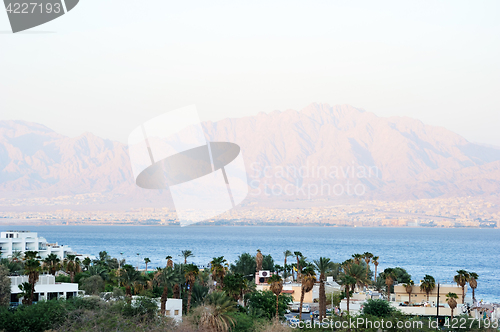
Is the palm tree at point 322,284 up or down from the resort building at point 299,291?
up

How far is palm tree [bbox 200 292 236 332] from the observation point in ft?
102

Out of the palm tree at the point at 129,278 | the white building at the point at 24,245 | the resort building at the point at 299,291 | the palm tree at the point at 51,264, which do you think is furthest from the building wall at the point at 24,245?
the palm tree at the point at 129,278

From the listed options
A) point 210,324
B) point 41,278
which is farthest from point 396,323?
point 41,278

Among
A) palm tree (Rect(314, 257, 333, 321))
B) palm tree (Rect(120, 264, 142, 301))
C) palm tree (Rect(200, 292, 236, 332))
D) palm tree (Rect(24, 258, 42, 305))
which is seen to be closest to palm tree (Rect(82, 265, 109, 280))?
palm tree (Rect(120, 264, 142, 301))

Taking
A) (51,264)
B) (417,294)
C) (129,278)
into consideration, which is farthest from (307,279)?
(51,264)

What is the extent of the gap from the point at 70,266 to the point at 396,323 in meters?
30.3

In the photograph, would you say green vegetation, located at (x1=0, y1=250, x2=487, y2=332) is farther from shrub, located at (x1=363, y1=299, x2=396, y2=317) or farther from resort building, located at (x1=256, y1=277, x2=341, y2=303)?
resort building, located at (x1=256, y1=277, x2=341, y2=303)

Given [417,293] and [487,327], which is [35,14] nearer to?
[487,327]

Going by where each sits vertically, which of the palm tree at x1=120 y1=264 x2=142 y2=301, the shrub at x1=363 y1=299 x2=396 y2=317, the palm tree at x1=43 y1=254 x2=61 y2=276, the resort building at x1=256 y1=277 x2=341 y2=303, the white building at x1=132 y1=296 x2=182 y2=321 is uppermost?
the palm tree at x1=120 y1=264 x2=142 y2=301

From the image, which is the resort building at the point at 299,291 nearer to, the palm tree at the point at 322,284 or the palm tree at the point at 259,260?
the palm tree at the point at 259,260

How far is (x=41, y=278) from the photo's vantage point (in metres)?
39.8

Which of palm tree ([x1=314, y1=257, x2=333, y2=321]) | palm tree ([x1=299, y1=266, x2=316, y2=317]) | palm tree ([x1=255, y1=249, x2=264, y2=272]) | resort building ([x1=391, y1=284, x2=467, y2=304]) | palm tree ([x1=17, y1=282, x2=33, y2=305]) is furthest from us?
palm tree ([x1=255, y1=249, x2=264, y2=272])

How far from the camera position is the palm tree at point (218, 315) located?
1230 inches

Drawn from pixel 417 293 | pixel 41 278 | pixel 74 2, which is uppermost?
pixel 74 2
